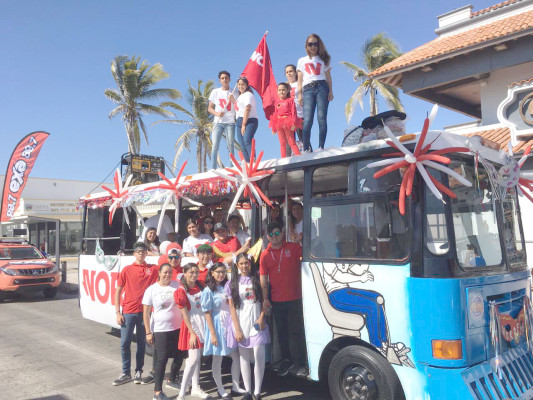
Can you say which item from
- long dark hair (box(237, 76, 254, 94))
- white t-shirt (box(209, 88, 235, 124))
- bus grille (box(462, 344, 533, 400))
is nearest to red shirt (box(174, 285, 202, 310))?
bus grille (box(462, 344, 533, 400))

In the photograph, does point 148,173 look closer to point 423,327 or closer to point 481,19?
point 423,327

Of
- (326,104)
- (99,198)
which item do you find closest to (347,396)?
(326,104)

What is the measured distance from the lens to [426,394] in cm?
368

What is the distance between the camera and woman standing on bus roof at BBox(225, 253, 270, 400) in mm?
4816

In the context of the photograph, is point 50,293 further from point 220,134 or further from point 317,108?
point 317,108

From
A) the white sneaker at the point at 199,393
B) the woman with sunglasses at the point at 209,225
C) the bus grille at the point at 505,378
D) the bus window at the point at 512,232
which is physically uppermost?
the woman with sunglasses at the point at 209,225

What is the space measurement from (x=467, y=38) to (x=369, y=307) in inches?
475

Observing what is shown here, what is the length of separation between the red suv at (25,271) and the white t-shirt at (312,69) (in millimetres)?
11230

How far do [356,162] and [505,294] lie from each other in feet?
5.92

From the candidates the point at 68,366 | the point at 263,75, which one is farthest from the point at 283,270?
the point at 263,75

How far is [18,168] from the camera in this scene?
18.1 meters

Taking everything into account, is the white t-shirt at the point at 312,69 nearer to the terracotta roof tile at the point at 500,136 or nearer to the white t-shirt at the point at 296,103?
the white t-shirt at the point at 296,103

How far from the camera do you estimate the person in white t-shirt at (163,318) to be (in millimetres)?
5148

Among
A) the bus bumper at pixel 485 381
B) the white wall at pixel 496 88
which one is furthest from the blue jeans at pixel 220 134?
the white wall at pixel 496 88
